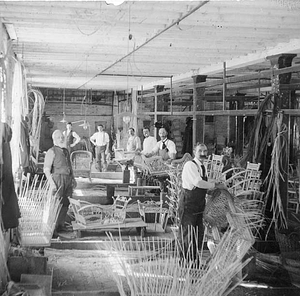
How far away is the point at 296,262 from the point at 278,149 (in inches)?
62.1

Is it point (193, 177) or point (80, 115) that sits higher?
point (80, 115)

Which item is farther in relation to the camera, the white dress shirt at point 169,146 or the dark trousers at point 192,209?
the white dress shirt at point 169,146

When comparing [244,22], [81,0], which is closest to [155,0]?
[81,0]

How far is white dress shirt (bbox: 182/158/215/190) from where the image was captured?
6461mm

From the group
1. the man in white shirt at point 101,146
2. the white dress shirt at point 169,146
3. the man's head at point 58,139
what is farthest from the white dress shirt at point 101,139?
the man's head at point 58,139

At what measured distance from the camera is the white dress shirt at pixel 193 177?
6.46 metres

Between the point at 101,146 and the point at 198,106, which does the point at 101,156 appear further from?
the point at 198,106

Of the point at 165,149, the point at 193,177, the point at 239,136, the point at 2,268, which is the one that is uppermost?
the point at 239,136

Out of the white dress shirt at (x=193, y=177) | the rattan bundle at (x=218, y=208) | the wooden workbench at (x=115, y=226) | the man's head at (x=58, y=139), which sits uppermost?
the man's head at (x=58, y=139)

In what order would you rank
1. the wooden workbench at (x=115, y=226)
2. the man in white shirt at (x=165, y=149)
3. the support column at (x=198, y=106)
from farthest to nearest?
the man in white shirt at (x=165, y=149), the support column at (x=198, y=106), the wooden workbench at (x=115, y=226)

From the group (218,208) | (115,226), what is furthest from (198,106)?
(218,208)

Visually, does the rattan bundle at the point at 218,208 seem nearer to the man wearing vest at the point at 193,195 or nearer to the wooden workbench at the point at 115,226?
the man wearing vest at the point at 193,195

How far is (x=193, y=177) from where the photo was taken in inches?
258

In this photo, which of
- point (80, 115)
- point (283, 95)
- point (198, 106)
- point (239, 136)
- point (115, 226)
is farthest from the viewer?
point (80, 115)
